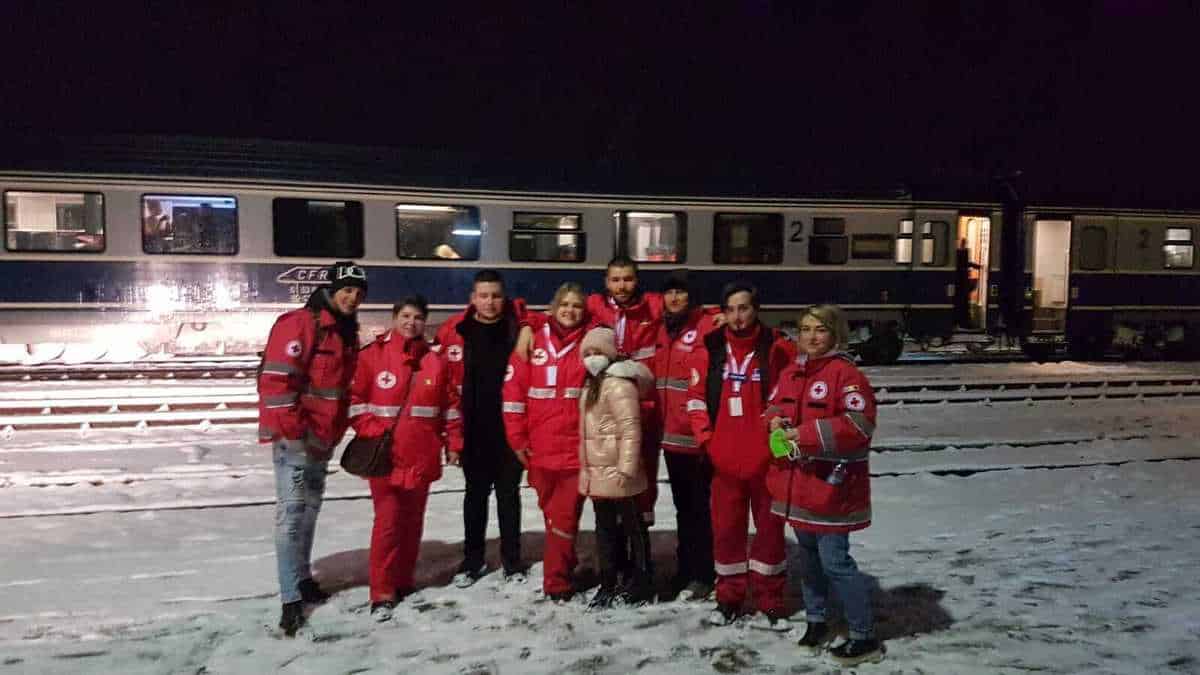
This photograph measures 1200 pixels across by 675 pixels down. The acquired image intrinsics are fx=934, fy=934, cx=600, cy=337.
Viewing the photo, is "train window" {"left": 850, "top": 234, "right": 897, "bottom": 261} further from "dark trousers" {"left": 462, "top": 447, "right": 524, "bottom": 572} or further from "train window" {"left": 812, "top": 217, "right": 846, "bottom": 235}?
"dark trousers" {"left": 462, "top": 447, "right": 524, "bottom": 572}

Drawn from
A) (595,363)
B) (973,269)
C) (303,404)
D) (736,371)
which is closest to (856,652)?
(736,371)

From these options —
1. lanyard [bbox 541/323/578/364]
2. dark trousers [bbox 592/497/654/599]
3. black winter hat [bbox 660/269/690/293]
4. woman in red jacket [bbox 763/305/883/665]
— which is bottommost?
dark trousers [bbox 592/497/654/599]

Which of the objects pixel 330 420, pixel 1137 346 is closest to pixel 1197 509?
pixel 330 420

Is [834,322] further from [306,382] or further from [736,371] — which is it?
[306,382]

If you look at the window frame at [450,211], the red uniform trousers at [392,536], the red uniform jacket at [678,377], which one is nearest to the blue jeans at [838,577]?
the red uniform jacket at [678,377]

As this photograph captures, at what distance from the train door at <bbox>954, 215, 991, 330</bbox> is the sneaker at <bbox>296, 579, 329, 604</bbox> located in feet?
50.8

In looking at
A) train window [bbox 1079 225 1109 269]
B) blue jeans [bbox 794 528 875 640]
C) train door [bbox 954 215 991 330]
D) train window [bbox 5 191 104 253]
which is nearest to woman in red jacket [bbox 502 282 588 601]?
blue jeans [bbox 794 528 875 640]

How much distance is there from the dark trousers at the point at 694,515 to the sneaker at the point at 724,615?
0.36 meters

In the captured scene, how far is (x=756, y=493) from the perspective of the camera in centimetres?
482

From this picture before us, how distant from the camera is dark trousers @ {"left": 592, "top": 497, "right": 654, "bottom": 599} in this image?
16.3 ft

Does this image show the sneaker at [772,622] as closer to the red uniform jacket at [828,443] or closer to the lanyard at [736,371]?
the red uniform jacket at [828,443]

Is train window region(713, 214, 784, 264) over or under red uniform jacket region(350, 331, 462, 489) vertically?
over

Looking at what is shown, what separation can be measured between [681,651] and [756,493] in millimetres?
897

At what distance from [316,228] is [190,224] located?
181cm
